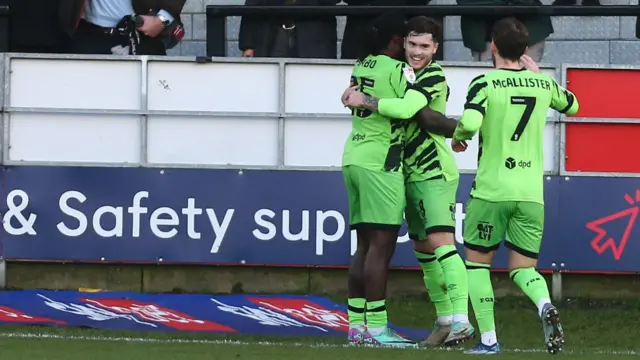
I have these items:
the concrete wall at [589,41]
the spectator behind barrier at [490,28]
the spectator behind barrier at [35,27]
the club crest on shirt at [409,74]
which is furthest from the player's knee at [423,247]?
the concrete wall at [589,41]

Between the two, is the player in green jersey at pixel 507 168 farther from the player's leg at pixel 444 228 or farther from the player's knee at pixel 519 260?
the player's leg at pixel 444 228

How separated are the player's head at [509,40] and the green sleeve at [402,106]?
0.58 metres

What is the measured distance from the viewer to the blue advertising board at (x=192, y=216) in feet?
37.0

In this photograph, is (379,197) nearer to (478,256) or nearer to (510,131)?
(478,256)

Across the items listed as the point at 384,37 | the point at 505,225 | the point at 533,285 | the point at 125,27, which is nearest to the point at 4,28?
the point at 125,27

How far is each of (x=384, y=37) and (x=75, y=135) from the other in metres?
3.40

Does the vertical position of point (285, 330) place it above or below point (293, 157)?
below

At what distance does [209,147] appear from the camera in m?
11.5

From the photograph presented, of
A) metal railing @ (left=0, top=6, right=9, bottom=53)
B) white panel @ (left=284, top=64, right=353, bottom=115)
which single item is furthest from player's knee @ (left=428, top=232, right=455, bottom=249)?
metal railing @ (left=0, top=6, right=9, bottom=53)

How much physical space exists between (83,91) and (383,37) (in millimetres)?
3332

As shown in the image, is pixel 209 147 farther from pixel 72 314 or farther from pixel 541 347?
pixel 541 347

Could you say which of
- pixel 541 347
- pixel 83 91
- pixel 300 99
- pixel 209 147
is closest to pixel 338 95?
pixel 300 99

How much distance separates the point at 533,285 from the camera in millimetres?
8281

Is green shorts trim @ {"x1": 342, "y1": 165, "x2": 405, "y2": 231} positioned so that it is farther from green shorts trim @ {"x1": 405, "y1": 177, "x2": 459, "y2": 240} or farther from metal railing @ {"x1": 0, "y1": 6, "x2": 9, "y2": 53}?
metal railing @ {"x1": 0, "y1": 6, "x2": 9, "y2": 53}
